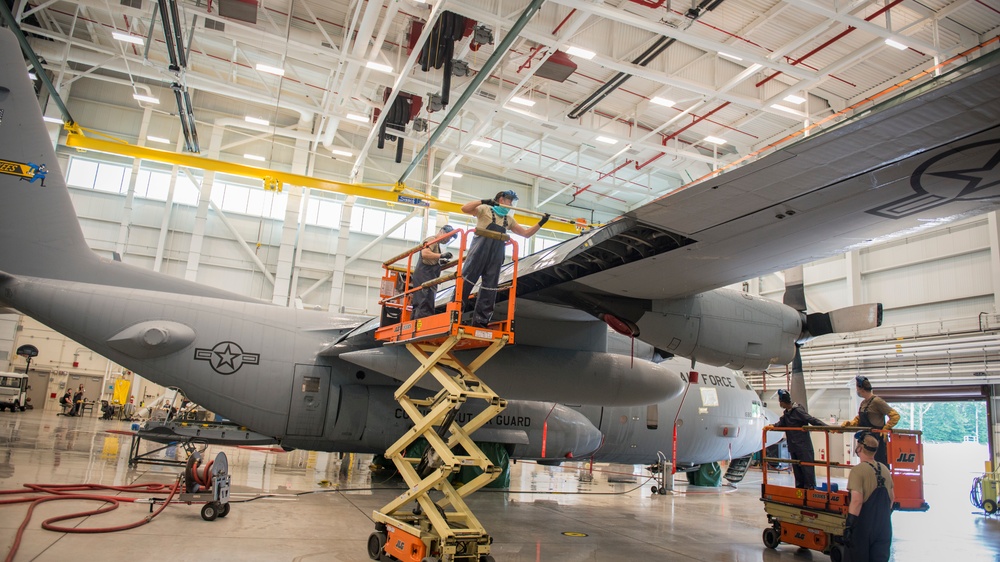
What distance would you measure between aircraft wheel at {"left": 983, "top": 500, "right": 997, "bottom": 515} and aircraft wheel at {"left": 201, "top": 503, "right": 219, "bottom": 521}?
51.1 feet

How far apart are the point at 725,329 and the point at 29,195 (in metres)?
10.8

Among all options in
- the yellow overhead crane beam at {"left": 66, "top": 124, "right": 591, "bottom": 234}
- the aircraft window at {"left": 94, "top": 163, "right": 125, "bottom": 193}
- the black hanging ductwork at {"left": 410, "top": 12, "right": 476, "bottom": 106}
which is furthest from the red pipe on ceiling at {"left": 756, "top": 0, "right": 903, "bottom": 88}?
the aircraft window at {"left": 94, "top": 163, "right": 125, "bottom": 193}

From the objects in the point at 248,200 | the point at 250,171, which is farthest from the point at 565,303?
the point at 248,200

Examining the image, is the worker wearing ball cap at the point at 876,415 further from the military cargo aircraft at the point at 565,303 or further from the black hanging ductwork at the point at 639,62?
the black hanging ductwork at the point at 639,62

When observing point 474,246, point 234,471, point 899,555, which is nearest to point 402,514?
point 474,246

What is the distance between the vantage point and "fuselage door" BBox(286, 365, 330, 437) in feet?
33.8

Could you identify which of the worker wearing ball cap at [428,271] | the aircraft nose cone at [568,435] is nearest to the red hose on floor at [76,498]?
the worker wearing ball cap at [428,271]

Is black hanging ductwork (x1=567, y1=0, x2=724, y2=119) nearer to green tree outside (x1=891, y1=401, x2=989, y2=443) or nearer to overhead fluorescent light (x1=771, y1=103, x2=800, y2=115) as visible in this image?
overhead fluorescent light (x1=771, y1=103, x2=800, y2=115)

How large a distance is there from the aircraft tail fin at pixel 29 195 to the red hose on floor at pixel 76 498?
328 cm

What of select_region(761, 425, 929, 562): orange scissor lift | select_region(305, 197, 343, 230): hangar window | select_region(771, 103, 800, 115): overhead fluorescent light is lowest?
select_region(761, 425, 929, 562): orange scissor lift

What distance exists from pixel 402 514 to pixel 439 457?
839mm

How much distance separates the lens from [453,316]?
20.0ft

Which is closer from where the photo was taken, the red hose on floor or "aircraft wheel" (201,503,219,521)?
the red hose on floor

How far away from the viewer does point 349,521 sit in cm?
822
